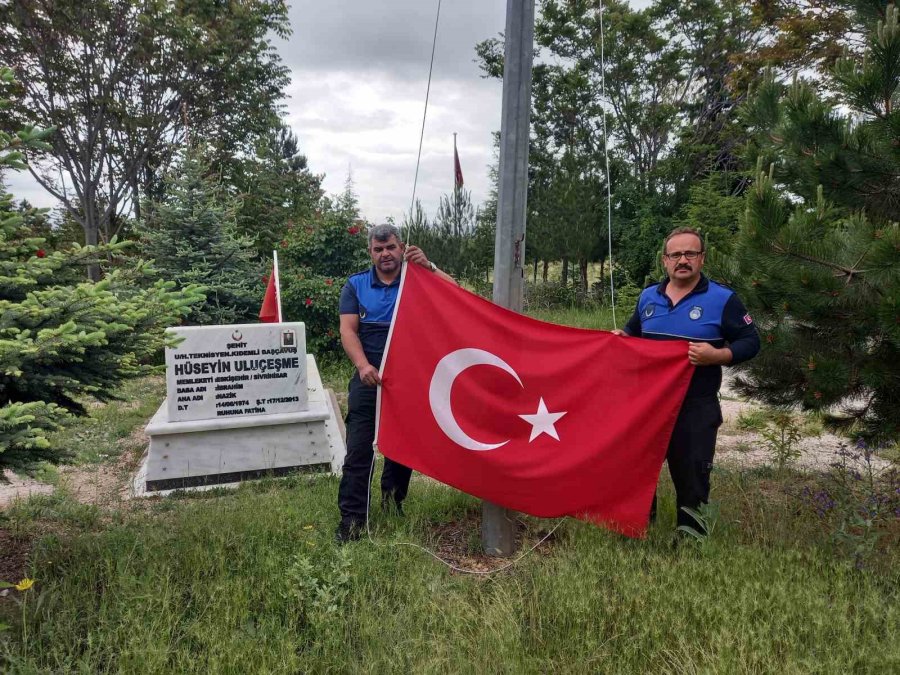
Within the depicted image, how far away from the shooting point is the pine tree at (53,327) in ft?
8.68

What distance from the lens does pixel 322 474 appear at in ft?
19.2

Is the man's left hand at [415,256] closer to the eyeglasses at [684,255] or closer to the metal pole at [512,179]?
the metal pole at [512,179]

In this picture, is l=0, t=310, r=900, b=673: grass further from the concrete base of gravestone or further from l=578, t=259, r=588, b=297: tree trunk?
l=578, t=259, r=588, b=297: tree trunk

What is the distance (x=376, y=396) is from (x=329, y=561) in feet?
3.33

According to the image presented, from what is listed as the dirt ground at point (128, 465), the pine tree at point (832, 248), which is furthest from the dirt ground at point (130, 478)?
the pine tree at point (832, 248)

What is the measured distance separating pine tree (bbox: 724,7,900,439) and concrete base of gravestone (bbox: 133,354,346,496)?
153 inches

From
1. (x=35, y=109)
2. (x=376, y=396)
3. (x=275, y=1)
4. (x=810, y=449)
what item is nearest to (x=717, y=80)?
(x=275, y=1)

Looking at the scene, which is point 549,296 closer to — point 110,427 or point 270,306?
point 270,306

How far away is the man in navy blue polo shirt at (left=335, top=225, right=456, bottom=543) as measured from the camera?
4035 millimetres

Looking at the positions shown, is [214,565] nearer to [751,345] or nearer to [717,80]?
[751,345]

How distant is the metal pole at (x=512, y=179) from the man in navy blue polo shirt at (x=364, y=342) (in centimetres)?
45

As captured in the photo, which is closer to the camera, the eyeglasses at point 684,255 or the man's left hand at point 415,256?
the eyeglasses at point 684,255

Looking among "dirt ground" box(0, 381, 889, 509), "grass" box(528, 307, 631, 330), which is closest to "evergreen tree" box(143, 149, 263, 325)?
"dirt ground" box(0, 381, 889, 509)

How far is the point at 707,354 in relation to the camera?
334cm
